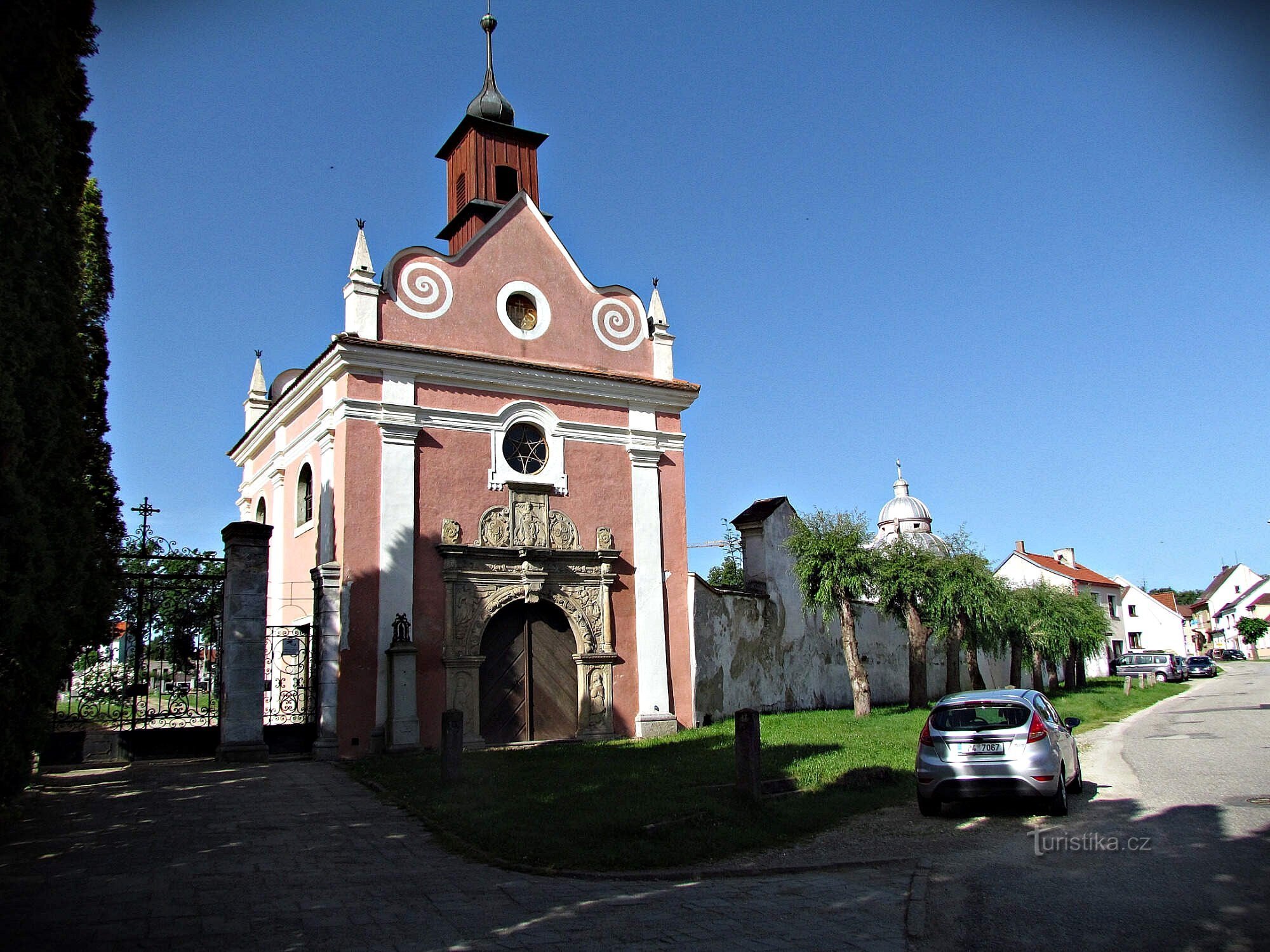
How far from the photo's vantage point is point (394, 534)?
1753 centimetres

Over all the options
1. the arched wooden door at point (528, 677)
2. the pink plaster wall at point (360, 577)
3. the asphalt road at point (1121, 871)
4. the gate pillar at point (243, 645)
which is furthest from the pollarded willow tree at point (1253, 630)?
the gate pillar at point (243, 645)

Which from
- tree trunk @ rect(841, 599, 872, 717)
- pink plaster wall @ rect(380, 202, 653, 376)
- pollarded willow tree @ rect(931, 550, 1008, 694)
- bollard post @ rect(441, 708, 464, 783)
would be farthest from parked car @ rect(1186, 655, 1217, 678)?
bollard post @ rect(441, 708, 464, 783)

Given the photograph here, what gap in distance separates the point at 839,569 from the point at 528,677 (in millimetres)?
8235

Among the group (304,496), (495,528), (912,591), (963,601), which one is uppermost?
(304,496)

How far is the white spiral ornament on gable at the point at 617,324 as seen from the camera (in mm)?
21188

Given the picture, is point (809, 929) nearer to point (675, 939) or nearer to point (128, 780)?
point (675, 939)

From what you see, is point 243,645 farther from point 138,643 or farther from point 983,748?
point 983,748

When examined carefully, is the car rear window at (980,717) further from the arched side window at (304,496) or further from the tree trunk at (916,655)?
the tree trunk at (916,655)

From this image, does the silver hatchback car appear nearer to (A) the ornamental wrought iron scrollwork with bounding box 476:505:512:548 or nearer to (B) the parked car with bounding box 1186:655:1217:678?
(A) the ornamental wrought iron scrollwork with bounding box 476:505:512:548

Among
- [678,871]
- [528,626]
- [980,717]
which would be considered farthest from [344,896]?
[528,626]

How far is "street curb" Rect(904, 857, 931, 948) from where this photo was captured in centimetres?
669

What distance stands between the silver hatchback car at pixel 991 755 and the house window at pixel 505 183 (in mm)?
16100

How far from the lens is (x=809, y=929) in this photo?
679 centimetres

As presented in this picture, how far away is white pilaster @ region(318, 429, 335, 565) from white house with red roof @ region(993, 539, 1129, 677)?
2119 inches
